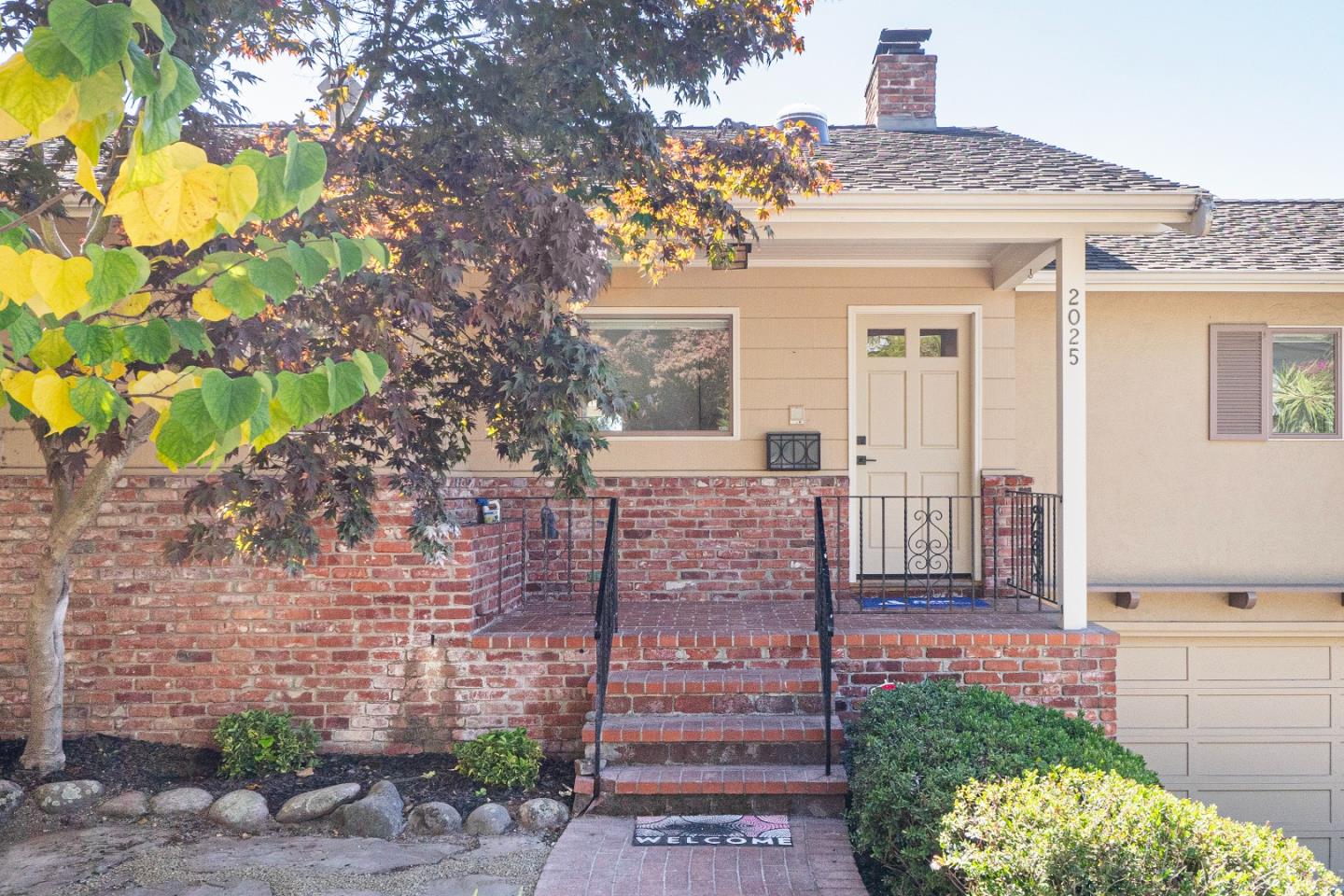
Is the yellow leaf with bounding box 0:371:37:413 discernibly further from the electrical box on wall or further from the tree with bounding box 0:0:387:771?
the electrical box on wall

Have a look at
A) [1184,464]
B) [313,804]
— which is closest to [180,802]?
[313,804]

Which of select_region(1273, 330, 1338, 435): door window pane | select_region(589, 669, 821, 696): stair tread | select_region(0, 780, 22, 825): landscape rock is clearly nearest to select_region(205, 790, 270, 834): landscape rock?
select_region(0, 780, 22, 825): landscape rock

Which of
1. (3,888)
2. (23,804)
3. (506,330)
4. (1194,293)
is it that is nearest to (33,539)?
(23,804)

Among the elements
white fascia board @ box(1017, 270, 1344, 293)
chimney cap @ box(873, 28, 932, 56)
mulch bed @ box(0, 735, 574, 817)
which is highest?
chimney cap @ box(873, 28, 932, 56)

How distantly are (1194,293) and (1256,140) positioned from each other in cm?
618

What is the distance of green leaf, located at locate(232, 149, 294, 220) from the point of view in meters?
1.58

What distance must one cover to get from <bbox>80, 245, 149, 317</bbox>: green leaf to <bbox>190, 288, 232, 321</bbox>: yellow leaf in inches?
15.3

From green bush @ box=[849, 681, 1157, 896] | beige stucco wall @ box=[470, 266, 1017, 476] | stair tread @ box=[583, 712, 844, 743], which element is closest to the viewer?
green bush @ box=[849, 681, 1157, 896]

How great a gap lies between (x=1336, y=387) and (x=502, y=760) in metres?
7.32

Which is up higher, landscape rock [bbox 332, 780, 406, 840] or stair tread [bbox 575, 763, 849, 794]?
stair tread [bbox 575, 763, 849, 794]

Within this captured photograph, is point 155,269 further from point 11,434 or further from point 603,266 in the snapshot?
point 11,434

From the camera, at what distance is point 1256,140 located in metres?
12.0

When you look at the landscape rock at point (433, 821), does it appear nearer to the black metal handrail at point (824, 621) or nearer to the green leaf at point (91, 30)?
the black metal handrail at point (824, 621)

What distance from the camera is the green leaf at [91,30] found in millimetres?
1307
